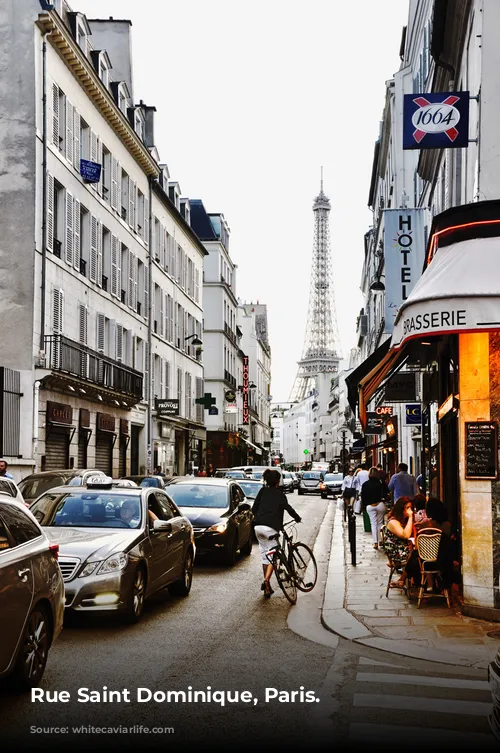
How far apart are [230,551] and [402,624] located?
6.75 m

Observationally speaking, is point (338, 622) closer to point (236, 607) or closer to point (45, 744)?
point (236, 607)

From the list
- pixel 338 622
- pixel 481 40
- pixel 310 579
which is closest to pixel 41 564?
pixel 338 622

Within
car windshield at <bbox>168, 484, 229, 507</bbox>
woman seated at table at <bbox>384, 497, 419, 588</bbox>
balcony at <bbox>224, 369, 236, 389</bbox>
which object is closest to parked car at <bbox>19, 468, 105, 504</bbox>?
car windshield at <bbox>168, 484, 229, 507</bbox>

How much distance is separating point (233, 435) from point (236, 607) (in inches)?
2337

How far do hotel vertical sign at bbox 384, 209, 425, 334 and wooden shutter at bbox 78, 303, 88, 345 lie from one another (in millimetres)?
12075

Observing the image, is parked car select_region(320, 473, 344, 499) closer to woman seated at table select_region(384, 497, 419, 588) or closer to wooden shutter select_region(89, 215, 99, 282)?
wooden shutter select_region(89, 215, 99, 282)

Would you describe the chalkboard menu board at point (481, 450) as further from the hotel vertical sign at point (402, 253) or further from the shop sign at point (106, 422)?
the shop sign at point (106, 422)

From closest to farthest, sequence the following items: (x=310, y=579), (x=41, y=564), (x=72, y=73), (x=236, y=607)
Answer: (x=41, y=564), (x=236, y=607), (x=310, y=579), (x=72, y=73)

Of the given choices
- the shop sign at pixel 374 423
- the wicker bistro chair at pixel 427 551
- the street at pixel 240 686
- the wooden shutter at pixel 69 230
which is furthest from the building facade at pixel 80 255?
the street at pixel 240 686

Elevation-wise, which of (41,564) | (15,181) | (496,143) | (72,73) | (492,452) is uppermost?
(72,73)

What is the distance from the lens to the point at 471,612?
439 inches

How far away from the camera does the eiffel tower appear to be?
184625 mm

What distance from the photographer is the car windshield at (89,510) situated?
11.6m

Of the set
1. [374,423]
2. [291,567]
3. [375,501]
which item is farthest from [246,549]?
[374,423]
